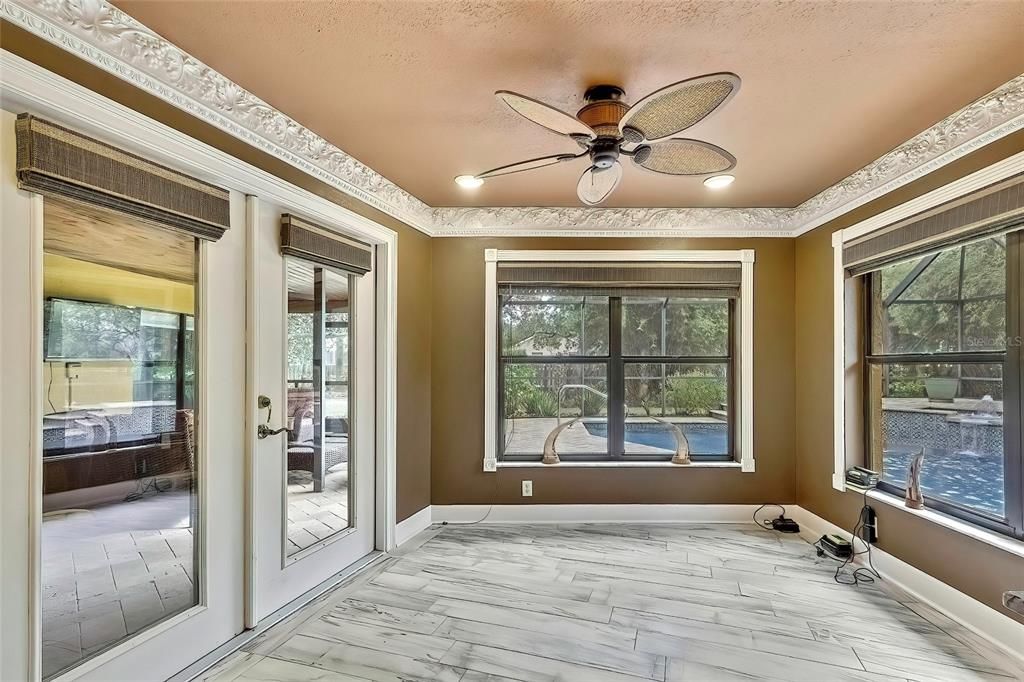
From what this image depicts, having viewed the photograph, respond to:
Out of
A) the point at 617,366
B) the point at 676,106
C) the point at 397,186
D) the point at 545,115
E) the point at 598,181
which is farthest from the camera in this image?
the point at 617,366

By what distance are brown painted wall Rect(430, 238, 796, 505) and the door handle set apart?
1.66m

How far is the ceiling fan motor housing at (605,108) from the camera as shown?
2.23 m

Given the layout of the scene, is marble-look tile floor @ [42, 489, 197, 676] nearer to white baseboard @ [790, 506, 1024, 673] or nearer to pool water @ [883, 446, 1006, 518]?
white baseboard @ [790, 506, 1024, 673]

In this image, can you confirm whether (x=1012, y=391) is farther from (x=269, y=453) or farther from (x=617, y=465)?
(x=269, y=453)

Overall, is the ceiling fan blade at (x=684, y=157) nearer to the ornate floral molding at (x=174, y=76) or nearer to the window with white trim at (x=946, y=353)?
the window with white trim at (x=946, y=353)

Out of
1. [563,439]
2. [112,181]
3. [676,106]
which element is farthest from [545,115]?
[563,439]

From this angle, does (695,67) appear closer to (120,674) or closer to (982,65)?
(982,65)

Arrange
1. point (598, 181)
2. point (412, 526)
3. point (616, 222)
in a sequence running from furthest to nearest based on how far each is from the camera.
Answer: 1. point (616, 222)
2. point (412, 526)
3. point (598, 181)

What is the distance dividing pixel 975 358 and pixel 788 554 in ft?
5.40

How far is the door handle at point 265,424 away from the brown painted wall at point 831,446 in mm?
3396

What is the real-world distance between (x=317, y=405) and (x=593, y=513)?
2.33 m

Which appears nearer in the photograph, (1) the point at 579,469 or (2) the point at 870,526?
(2) the point at 870,526

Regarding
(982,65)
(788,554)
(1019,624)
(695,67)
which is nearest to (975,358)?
(1019,624)

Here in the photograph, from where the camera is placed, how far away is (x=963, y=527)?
263 centimetres
